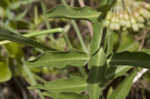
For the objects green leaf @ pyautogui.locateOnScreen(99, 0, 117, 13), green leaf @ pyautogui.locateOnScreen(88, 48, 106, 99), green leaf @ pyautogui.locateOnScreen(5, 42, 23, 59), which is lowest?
green leaf @ pyautogui.locateOnScreen(5, 42, 23, 59)

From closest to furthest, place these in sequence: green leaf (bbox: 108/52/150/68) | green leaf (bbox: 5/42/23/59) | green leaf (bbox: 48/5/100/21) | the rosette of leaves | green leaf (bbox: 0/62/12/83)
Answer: green leaf (bbox: 108/52/150/68), green leaf (bbox: 48/5/100/21), the rosette of leaves, green leaf (bbox: 0/62/12/83), green leaf (bbox: 5/42/23/59)

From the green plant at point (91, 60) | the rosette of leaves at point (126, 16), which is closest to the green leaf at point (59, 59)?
the green plant at point (91, 60)

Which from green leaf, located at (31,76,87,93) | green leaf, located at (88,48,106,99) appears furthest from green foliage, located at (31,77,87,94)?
green leaf, located at (88,48,106,99)

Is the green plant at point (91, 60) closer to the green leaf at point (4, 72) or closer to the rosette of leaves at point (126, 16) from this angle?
the rosette of leaves at point (126, 16)

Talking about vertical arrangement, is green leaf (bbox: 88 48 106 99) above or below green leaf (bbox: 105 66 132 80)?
above

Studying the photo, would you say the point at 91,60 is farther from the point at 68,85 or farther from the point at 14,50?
the point at 14,50

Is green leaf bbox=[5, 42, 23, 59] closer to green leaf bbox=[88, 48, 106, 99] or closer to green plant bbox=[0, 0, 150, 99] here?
green plant bbox=[0, 0, 150, 99]
